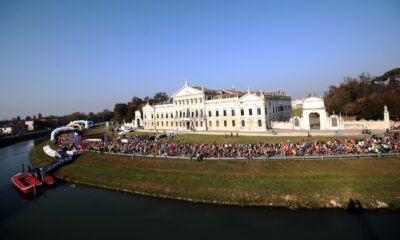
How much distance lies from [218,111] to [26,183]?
147 feet

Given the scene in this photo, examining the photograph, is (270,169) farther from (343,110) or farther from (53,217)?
(343,110)

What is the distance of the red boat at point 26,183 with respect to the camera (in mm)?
35900

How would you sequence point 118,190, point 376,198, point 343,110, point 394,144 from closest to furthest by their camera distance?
1. point 376,198
2. point 394,144
3. point 118,190
4. point 343,110

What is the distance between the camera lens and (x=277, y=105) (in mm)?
72375

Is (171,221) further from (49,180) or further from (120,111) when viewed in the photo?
(120,111)

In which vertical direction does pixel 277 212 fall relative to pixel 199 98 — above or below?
below

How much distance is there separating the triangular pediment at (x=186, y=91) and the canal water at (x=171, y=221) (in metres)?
45.4

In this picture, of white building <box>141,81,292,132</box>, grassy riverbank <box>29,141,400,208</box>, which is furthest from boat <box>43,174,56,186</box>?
white building <box>141,81,292,132</box>

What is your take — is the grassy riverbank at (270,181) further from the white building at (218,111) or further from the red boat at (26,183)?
the white building at (218,111)

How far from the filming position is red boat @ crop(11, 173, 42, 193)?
35900 millimetres

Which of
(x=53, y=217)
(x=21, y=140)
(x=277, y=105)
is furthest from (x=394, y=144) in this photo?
(x=21, y=140)

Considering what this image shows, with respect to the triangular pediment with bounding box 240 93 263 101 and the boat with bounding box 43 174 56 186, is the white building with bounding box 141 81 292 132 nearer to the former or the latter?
the triangular pediment with bounding box 240 93 263 101

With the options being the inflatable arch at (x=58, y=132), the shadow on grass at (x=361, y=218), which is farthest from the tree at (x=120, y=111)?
the shadow on grass at (x=361, y=218)

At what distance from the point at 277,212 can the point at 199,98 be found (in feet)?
168
